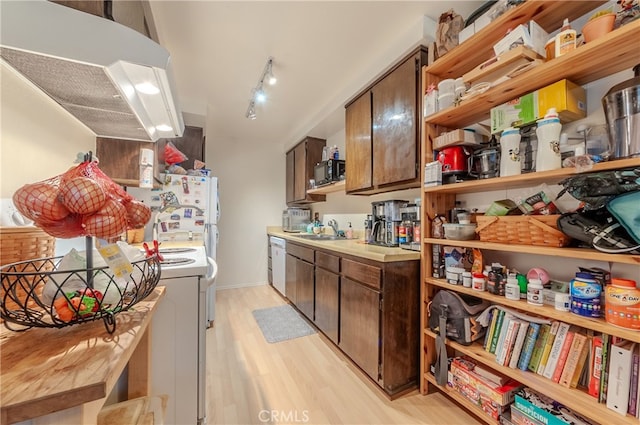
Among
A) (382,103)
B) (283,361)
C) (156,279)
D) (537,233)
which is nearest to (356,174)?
(382,103)

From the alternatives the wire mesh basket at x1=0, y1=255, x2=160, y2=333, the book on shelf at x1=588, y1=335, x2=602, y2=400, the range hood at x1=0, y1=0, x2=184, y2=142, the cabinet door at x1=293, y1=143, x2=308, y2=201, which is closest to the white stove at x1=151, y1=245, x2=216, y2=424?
the wire mesh basket at x1=0, y1=255, x2=160, y2=333

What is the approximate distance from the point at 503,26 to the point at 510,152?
0.65m

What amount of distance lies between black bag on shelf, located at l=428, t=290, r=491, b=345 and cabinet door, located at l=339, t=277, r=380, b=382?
37 centimetres

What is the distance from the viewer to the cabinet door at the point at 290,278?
300cm

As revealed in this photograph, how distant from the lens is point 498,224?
4.25 ft

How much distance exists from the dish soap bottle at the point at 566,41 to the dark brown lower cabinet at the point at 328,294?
68.0 inches

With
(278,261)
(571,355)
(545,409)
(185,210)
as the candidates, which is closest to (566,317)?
(571,355)

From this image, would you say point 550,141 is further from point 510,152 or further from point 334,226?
point 334,226

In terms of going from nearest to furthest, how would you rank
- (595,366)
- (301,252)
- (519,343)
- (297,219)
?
(595,366) < (519,343) < (301,252) < (297,219)

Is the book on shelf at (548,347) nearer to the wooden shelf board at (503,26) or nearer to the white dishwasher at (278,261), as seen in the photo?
the wooden shelf board at (503,26)

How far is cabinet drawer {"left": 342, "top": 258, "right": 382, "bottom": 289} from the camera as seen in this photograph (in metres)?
1.65

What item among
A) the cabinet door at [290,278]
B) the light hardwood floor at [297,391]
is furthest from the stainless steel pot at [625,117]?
the cabinet door at [290,278]

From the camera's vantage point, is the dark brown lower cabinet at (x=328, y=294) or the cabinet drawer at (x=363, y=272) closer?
the cabinet drawer at (x=363, y=272)

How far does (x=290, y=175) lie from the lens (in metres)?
4.14
